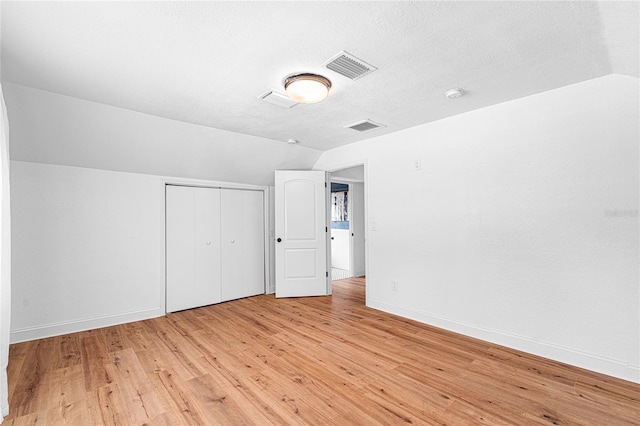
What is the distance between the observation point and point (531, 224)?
9.05ft

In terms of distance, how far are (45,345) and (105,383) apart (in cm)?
138

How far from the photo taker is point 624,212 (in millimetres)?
2305

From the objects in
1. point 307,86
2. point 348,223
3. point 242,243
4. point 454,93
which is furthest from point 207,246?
point 454,93

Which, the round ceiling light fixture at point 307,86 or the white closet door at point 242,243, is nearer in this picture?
the round ceiling light fixture at point 307,86

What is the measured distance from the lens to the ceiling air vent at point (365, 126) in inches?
139

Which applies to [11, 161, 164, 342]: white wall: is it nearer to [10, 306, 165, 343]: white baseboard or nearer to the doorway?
[10, 306, 165, 343]: white baseboard

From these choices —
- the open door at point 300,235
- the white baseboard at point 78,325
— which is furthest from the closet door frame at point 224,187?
the open door at point 300,235

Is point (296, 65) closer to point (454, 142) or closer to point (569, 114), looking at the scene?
point (454, 142)

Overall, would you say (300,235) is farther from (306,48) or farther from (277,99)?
(306,48)

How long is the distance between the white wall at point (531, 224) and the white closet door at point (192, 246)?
107 inches

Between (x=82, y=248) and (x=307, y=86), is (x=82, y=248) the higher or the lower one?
the lower one

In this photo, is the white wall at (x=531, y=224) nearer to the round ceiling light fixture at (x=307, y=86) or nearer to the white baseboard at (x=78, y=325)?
the round ceiling light fixture at (x=307, y=86)

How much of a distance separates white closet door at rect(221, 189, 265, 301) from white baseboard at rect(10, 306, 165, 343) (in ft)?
3.64

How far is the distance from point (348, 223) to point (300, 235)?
6.82ft
